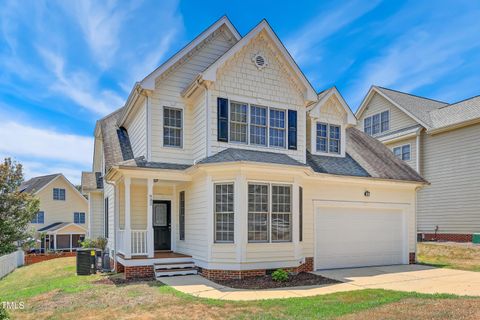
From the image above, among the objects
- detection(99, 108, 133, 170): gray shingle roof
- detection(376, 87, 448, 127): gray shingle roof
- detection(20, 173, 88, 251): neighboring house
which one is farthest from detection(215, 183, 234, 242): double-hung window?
detection(20, 173, 88, 251): neighboring house

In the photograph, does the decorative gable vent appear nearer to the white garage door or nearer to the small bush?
the white garage door

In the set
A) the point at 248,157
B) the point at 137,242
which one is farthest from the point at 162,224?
the point at 248,157

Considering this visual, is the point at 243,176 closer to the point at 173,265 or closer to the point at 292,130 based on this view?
the point at 292,130

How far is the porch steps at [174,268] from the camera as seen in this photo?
Result: 37.4 ft

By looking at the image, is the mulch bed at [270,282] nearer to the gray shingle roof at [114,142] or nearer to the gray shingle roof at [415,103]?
the gray shingle roof at [114,142]

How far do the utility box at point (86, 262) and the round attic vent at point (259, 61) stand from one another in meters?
9.15

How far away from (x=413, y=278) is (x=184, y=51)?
11.0m

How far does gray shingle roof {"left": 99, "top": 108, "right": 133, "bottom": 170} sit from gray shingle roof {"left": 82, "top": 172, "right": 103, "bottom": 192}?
12.9 feet

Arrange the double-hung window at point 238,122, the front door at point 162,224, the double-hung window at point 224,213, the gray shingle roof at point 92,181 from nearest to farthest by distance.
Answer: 1. the double-hung window at point 224,213
2. the double-hung window at point 238,122
3. the front door at point 162,224
4. the gray shingle roof at point 92,181

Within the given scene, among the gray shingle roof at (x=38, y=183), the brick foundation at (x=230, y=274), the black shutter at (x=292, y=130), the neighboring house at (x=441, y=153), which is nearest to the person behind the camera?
the brick foundation at (x=230, y=274)

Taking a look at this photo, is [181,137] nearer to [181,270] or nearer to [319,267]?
[181,270]

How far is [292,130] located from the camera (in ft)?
44.0

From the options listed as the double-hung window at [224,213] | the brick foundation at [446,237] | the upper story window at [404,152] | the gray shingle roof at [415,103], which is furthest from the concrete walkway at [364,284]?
the gray shingle roof at [415,103]

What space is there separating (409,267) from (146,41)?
1303 cm
